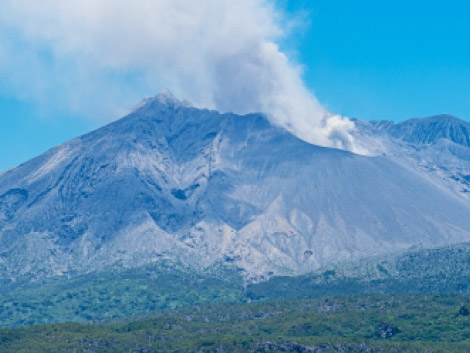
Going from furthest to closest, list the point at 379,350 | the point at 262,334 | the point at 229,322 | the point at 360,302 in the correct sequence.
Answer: the point at 360,302 < the point at 229,322 < the point at 262,334 < the point at 379,350

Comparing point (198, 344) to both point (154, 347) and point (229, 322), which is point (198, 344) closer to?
point (154, 347)

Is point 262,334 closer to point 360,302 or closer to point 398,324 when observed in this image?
point 398,324

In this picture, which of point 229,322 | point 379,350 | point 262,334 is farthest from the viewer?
point 229,322

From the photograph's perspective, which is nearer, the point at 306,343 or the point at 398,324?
the point at 306,343

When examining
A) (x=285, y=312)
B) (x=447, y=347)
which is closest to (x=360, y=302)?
(x=285, y=312)

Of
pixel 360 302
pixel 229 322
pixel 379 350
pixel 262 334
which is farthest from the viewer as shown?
pixel 360 302

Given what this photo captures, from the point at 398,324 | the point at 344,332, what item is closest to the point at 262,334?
the point at 344,332
